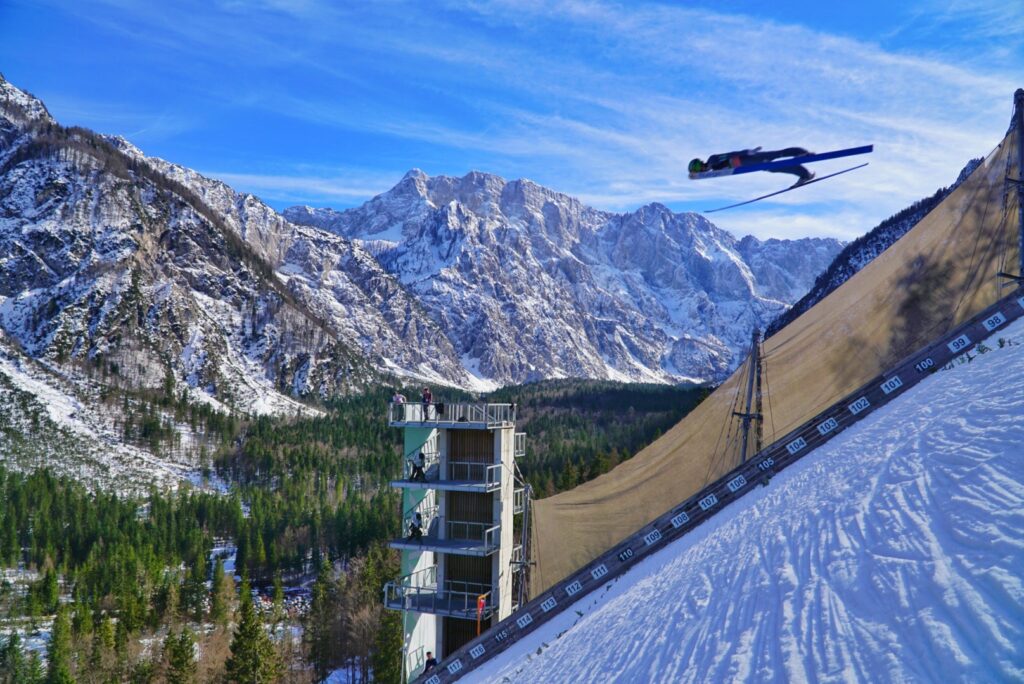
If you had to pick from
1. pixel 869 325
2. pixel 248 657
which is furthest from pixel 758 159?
pixel 248 657

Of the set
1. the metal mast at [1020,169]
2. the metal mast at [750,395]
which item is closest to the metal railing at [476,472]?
the metal mast at [750,395]

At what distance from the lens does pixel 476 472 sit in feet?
73.9

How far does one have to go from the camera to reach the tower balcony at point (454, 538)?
21094 millimetres

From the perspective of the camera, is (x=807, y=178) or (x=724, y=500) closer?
(x=724, y=500)

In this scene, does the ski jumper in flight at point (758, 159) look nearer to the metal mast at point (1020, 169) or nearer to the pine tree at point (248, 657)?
the metal mast at point (1020, 169)

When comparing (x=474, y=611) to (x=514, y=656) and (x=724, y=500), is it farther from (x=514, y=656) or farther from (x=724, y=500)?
(x=724, y=500)

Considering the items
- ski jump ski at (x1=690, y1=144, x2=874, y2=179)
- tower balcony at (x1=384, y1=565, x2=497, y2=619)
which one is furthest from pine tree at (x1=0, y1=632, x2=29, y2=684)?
ski jump ski at (x1=690, y1=144, x2=874, y2=179)

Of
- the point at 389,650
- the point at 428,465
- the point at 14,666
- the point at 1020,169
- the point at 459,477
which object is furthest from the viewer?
the point at 14,666

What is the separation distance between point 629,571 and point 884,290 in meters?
7.97

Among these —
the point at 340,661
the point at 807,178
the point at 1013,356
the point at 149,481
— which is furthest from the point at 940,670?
the point at 149,481

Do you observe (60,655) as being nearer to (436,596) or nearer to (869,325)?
(436,596)

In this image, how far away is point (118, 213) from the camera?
7028 inches

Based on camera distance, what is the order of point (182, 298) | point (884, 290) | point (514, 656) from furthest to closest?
point (182, 298), point (884, 290), point (514, 656)

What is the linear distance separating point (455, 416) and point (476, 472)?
6.44 feet
